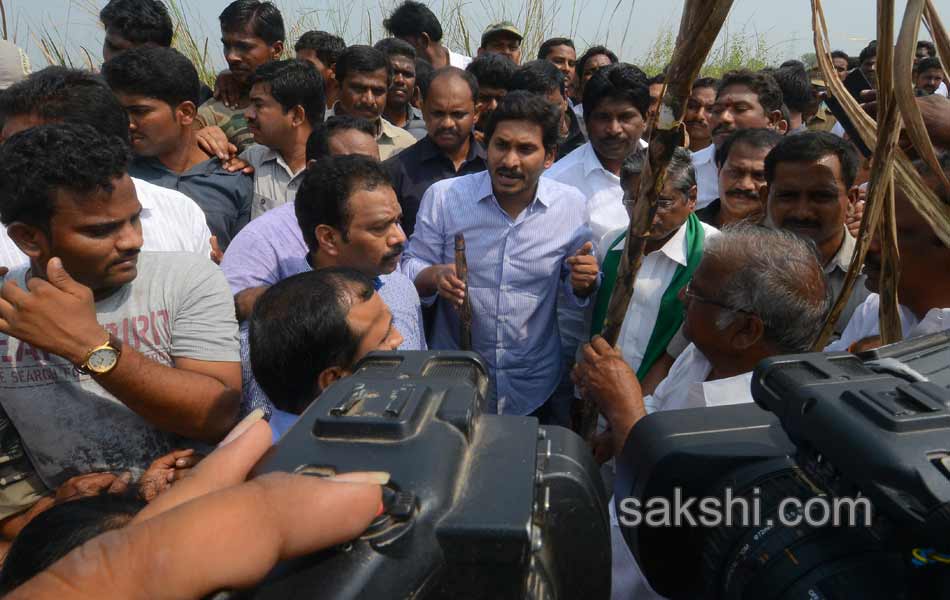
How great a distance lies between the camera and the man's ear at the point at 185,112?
276 cm

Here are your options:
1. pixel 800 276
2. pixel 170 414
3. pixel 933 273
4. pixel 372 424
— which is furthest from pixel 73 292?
pixel 933 273

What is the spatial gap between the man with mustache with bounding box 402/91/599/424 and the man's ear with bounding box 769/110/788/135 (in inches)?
79.3

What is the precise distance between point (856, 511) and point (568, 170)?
9.51 ft

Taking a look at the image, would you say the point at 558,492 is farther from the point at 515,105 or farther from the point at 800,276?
the point at 515,105

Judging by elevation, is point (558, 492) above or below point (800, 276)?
above

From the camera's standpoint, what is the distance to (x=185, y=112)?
9.16 feet

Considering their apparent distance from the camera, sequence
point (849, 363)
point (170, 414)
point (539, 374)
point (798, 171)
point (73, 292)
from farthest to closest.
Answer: point (539, 374) < point (798, 171) < point (170, 414) < point (73, 292) < point (849, 363)

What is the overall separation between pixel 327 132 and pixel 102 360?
1.69 m

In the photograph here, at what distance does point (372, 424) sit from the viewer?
633mm

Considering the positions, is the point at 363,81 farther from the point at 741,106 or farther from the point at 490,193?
the point at 741,106

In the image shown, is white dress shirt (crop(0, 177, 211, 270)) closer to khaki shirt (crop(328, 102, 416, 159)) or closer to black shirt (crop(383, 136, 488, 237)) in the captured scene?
black shirt (crop(383, 136, 488, 237))

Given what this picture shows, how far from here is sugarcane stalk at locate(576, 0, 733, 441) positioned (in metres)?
0.93

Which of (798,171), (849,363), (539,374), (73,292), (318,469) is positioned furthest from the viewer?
(539,374)


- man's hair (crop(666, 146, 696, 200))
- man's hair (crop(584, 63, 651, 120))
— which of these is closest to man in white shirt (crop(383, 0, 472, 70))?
man's hair (crop(584, 63, 651, 120))
